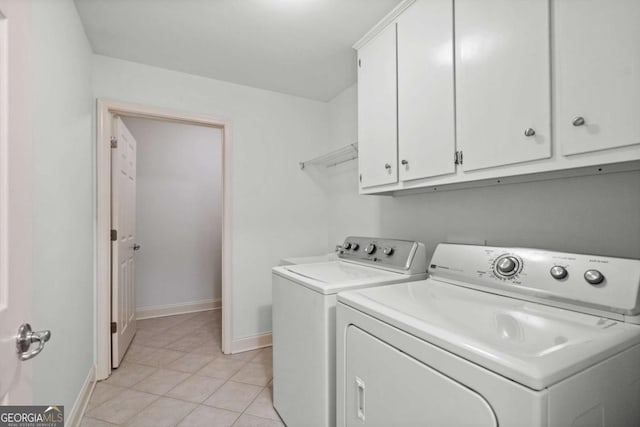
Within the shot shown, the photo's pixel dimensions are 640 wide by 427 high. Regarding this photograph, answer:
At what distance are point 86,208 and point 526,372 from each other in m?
2.37

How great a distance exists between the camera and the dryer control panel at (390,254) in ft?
4.99

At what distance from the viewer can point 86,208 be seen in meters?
1.91

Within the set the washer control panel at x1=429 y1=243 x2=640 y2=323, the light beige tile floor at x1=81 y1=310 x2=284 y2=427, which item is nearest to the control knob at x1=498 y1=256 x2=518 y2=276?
the washer control panel at x1=429 y1=243 x2=640 y2=323

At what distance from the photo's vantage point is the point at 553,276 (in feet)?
3.27

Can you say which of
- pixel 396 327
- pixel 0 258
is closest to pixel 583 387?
pixel 396 327

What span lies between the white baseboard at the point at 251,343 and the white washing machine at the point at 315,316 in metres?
0.93

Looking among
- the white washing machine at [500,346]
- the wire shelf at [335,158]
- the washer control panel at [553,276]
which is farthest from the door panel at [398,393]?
the wire shelf at [335,158]

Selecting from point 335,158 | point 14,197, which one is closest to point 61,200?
point 14,197

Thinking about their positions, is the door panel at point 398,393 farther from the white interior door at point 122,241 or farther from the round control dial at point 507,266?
the white interior door at point 122,241

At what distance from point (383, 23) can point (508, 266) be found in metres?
1.45

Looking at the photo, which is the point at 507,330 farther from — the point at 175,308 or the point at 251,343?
the point at 175,308

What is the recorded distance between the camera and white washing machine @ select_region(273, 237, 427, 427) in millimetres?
1249

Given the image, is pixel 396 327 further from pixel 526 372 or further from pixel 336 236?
pixel 336 236

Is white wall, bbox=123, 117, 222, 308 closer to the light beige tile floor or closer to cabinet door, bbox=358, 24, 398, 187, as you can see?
the light beige tile floor
